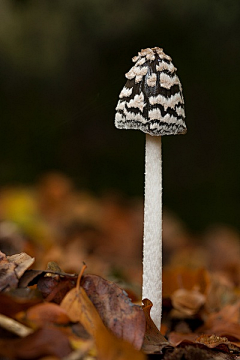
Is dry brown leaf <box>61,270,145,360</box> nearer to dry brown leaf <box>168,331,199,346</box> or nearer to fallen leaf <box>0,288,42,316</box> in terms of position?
fallen leaf <box>0,288,42,316</box>

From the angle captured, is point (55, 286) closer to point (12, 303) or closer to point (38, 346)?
point (12, 303)

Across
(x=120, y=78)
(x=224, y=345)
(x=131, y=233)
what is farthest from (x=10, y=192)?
(x=224, y=345)

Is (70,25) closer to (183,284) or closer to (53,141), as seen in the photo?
(53,141)

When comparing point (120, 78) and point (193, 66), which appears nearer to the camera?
point (120, 78)

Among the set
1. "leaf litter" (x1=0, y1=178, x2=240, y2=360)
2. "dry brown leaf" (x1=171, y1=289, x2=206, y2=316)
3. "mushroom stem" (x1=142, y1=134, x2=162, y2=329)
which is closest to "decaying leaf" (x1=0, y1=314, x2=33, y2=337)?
"leaf litter" (x1=0, y1=178, x2=240, y2=360)

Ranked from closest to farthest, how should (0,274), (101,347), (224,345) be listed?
(101,347) < (0,274) < (224,345)

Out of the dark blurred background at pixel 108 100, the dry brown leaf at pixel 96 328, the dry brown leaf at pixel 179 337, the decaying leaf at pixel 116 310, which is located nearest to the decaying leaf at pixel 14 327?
the dry brown leaf at pixel 96 328

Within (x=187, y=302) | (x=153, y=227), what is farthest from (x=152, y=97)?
(x=187, y=302)
